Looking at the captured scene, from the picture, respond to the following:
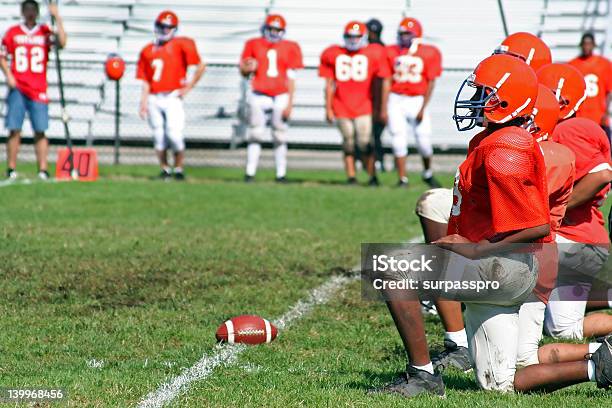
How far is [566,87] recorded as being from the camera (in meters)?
5.77

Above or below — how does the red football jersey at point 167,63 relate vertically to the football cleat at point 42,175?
above

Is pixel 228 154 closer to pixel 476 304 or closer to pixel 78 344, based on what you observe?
pixel 78 344

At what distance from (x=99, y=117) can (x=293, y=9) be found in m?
4.07

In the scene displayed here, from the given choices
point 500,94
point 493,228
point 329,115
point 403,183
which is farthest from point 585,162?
point 329,115

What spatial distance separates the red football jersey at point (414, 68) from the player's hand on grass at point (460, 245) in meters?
9.58

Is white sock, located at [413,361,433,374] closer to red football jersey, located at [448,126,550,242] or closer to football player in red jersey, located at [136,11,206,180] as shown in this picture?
red football jersey, located at [448,126,550,242]

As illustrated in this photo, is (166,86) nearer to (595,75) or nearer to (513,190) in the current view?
(595,75)

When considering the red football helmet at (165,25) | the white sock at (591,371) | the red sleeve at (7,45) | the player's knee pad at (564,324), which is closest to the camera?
the white sock at (591,371)

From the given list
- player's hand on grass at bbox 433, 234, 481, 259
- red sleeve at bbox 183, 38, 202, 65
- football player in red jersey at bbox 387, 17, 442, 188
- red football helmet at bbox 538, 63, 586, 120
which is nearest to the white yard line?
player's hand on grass at bbox 433, 234, 481, 259

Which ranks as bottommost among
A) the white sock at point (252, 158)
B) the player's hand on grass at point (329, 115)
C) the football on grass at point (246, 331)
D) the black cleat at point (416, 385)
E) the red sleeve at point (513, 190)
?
the white sock at point (252, 158)

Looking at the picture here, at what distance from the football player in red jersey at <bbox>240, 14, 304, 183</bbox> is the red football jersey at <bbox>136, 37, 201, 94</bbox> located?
750mm

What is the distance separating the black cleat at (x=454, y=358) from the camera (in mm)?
5406

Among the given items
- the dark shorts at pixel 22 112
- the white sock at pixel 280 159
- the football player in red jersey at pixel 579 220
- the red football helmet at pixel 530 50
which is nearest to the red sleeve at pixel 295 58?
the white sock at pixel 280 159

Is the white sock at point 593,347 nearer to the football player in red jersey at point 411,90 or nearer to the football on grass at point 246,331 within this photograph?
the football on grass at point 246,331
